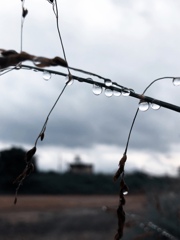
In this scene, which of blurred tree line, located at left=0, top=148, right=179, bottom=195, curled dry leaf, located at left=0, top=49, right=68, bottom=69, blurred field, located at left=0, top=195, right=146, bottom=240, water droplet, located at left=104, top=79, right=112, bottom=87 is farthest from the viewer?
blurred tree line, located at left=0, top=148, right=179, bottom=195

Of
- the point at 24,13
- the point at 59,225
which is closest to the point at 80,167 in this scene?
the point at 59,225

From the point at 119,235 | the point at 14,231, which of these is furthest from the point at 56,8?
the point at 14,231

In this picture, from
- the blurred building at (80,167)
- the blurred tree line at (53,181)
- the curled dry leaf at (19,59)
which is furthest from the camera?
the blurred building at (80,167)

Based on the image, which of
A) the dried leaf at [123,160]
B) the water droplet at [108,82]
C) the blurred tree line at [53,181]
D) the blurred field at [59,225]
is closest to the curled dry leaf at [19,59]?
the water droplet at [108,82]

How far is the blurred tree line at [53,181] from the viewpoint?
29.9 m

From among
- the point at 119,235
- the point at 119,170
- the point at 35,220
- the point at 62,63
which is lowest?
the point at 35,220

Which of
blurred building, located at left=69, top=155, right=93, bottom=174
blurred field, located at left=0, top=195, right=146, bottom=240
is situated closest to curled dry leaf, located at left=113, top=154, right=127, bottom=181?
blurred field, located at left=0, top=195, right=146, bottom=240

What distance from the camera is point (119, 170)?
1.05 meters

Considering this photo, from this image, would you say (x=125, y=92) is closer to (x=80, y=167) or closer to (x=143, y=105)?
(x=143, y=105)

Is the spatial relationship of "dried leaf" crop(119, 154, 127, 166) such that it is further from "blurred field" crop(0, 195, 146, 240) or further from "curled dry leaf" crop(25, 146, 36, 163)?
"blurred field" crop(0, 195, 146, 240)

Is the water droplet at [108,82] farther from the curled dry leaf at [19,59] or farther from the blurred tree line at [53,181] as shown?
the blurred tree line at [53,181]

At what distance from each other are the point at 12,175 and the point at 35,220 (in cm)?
1449

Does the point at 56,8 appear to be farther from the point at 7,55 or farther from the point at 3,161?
the point at 3,161

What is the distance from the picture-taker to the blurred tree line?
98.0ft
